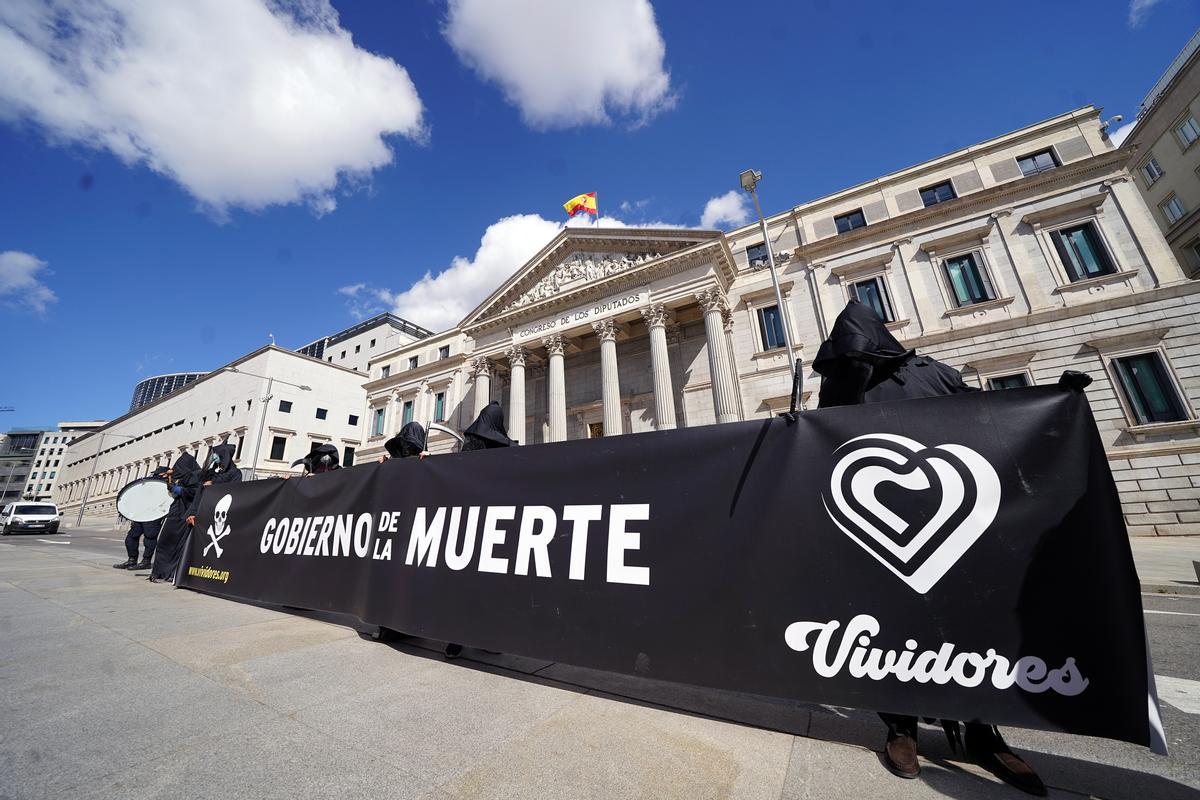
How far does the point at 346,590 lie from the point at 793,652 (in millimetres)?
3973

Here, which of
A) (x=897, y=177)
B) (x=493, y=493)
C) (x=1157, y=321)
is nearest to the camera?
(x=493, y=493)

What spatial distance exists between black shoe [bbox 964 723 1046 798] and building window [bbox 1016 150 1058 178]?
855 inches

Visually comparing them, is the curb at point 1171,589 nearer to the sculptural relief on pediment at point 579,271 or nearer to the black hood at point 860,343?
the black hood at point 860,343

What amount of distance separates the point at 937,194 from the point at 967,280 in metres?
4.35

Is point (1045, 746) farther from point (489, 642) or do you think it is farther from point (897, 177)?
point (897, 177)

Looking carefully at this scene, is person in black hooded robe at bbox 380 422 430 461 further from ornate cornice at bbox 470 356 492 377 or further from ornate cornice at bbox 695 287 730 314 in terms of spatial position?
ornate cornice at bbox 470 356 492 377

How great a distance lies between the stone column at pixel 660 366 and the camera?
17.0m

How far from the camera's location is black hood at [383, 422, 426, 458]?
16.8 ft

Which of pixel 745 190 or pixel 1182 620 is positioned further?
pixel 745 190

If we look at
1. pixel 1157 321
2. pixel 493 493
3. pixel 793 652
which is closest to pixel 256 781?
pixel 493 493

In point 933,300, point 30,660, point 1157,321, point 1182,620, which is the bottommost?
point 1182,620

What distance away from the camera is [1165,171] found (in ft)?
74.2

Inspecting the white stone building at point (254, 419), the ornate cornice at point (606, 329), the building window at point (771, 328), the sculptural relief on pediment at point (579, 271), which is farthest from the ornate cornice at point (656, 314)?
the white stone building at point (254, 419)

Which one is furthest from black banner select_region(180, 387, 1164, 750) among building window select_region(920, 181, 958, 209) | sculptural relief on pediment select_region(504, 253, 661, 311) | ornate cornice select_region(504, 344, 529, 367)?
building window select_region(920, 181, 958, 209)
